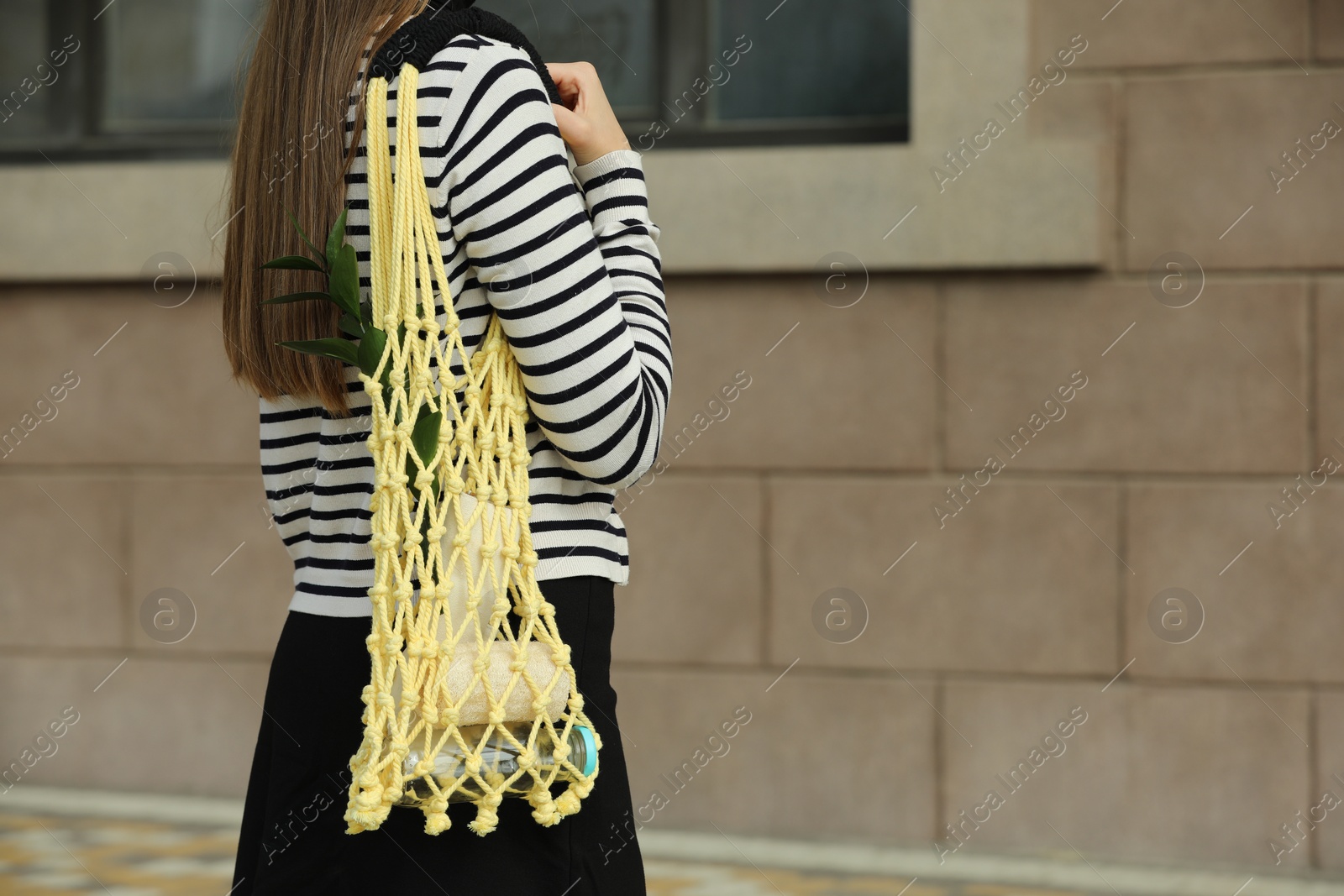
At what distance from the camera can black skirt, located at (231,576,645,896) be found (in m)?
1.29

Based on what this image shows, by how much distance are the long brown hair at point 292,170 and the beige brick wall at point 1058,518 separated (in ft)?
8.51

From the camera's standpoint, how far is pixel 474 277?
1.33m

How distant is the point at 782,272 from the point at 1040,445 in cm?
99

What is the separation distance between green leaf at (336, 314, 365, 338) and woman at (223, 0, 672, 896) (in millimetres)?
81

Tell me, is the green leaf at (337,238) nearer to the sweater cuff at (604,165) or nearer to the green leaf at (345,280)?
the green leaf at (345,280)

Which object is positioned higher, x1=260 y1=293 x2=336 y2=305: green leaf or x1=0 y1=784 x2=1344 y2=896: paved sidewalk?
x1=260 y1=293 x2=336 y2=305: green leaf

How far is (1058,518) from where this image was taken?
381 cm

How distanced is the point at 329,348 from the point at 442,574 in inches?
11.3

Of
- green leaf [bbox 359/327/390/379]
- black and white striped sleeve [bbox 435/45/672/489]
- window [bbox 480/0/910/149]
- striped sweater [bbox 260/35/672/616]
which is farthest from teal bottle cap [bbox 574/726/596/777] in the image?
window [bbox 480/0/910/149]

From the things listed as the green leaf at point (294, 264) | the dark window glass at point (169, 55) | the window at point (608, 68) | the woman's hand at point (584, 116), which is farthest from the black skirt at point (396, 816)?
the dark window glass at point (169, 55)

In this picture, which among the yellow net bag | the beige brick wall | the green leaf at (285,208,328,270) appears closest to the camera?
the yellow net bag

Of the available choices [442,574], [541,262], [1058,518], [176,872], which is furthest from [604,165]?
[176,872]

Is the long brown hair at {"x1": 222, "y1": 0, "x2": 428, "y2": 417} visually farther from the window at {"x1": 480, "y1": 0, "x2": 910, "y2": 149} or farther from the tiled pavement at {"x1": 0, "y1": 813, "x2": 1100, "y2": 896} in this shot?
the window at {"x1": 480, "y1": 0, "x2": 910, "y2": 149}

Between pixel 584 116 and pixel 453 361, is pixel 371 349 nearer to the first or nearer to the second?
pixel 453 361
